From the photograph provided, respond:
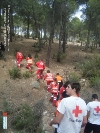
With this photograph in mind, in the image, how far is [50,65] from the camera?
20.3 m

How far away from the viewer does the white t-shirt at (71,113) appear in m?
3.79

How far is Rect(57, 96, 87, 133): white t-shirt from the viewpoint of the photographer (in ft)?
12.5

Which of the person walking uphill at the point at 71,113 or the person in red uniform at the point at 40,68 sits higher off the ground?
the person walking uphill at the point at 71,113

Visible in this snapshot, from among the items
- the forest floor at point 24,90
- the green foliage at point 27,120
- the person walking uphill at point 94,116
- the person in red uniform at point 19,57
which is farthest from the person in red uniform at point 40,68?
the person walking uphill at point 94,116

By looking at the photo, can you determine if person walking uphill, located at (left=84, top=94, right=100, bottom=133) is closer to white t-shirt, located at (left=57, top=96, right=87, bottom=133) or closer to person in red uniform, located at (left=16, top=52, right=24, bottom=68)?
white t-shirt, located at (left=57, top=96, right=87, bottom=133)

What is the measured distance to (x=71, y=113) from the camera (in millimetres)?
3842

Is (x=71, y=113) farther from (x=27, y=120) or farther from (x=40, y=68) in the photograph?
(x=40, y=68)

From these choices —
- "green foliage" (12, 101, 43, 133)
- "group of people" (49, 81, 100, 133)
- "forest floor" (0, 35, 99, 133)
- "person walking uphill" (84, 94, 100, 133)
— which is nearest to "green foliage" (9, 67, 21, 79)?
"forest floor" (0, 35, 99, 133)

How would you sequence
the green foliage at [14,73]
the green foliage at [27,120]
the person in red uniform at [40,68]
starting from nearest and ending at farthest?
the green foliage at [27,120], the person in red uniform at [40,68], the green foliage at [14,73]

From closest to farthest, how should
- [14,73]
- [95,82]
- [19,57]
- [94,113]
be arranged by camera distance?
[94,113] < [95,82] < [14,73] < [19,57]

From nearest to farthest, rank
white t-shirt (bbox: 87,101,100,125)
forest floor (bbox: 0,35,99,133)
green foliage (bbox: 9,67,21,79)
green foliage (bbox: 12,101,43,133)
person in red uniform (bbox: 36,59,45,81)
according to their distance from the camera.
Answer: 1. white t-shirt (bbox: 87,101,100,125)
2. green foliage (bbox: 12,101,43,133)
3. forest floor (bbox: 0,35,99,133)
4. person in red uniform (bbox: 36,59,45,81)
5. green foliage (bbox: 9,67,21,79)

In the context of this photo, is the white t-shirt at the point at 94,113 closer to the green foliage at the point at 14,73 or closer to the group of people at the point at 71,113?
the group of people at the point at 71,113

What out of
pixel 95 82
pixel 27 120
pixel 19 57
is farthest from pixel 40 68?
pixel 27 120

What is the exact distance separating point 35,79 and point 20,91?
83.7 inches
